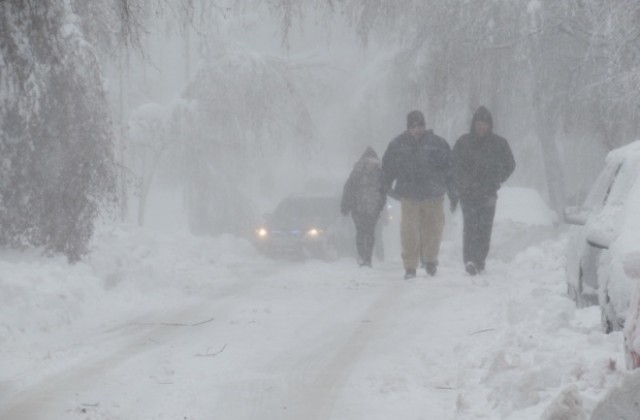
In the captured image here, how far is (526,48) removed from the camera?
59.0 ft

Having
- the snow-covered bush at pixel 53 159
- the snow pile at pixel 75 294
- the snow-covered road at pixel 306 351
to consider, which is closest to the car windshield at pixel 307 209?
the snow pile at pixel 75 294

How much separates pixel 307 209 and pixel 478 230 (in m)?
8.05

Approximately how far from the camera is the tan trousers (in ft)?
36.0

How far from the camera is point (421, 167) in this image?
11023 mm

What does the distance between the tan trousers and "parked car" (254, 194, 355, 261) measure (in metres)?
5.99

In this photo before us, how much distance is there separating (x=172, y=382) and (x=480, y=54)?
13.2 m

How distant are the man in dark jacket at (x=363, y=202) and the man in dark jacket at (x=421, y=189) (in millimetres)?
2360

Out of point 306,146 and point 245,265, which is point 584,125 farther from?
point 245,265

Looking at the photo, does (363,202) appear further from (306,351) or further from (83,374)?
(83,374)

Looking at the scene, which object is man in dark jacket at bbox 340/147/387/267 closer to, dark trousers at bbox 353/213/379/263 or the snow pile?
dark trousers at bbox 353/213/379/263

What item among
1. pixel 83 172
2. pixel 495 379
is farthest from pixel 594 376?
pixel 83 172

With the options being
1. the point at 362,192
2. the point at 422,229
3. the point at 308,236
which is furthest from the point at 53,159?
the point at 308,236

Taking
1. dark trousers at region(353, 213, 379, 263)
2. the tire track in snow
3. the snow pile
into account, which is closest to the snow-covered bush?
the snow pile

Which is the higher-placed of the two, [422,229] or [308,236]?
[422,229]
